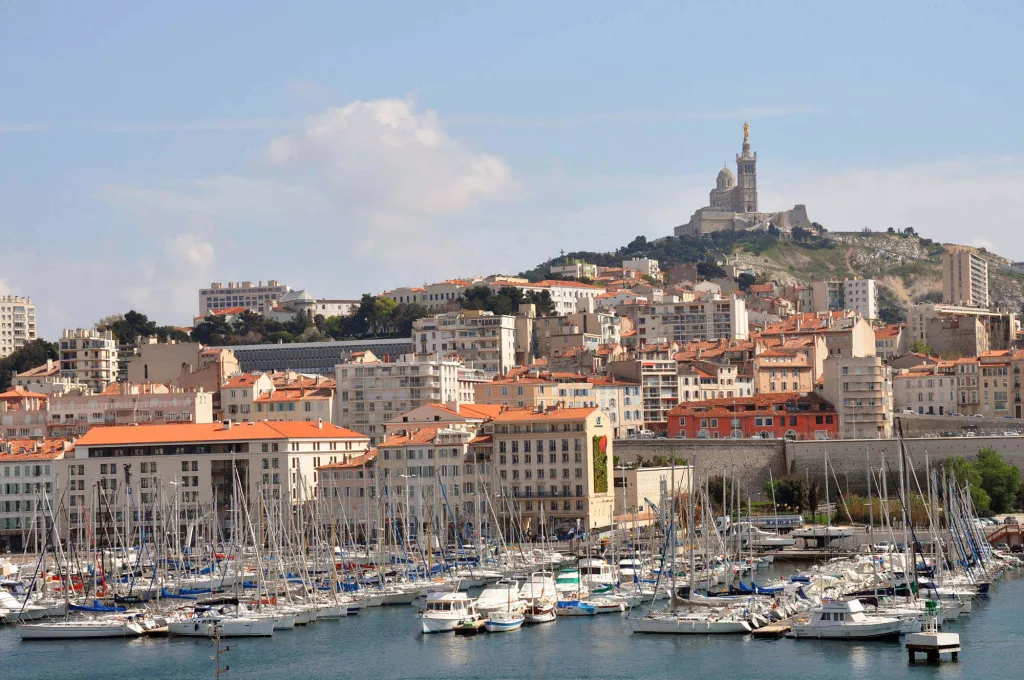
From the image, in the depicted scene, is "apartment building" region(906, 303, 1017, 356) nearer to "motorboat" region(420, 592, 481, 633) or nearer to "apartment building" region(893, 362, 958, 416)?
"apartment building" region(893, 362, 958, 416)

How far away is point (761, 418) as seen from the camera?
292 feet

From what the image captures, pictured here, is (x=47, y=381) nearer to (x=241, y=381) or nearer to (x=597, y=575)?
(x=241, y=381)

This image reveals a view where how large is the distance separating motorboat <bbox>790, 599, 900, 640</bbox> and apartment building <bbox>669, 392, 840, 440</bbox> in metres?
34.5

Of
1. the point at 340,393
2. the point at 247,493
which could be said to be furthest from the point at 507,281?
the point at 247,493

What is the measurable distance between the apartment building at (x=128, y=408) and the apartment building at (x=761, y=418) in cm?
2540

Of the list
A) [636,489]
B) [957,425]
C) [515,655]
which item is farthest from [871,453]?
[515,655]

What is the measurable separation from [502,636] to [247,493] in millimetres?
27884

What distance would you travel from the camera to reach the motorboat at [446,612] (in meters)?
55.9

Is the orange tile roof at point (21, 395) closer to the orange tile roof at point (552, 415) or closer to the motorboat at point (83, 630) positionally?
the orange tile roof at point (552, 415)

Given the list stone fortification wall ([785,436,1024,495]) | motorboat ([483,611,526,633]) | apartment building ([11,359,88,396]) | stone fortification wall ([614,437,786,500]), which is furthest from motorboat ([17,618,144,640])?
apartment building ([11,359,88,396])

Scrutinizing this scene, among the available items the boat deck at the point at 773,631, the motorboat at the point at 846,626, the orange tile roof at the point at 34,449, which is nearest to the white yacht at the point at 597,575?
the boat deck at the point at 773,631

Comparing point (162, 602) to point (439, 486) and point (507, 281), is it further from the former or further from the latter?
point (507, 281)

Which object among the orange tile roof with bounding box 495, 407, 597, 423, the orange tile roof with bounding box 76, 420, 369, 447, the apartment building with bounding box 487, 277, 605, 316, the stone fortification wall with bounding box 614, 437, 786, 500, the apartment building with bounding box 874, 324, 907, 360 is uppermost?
the apartment building with bounding box 487, 277, 605, 316

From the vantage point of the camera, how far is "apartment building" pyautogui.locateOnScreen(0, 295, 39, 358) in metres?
169
